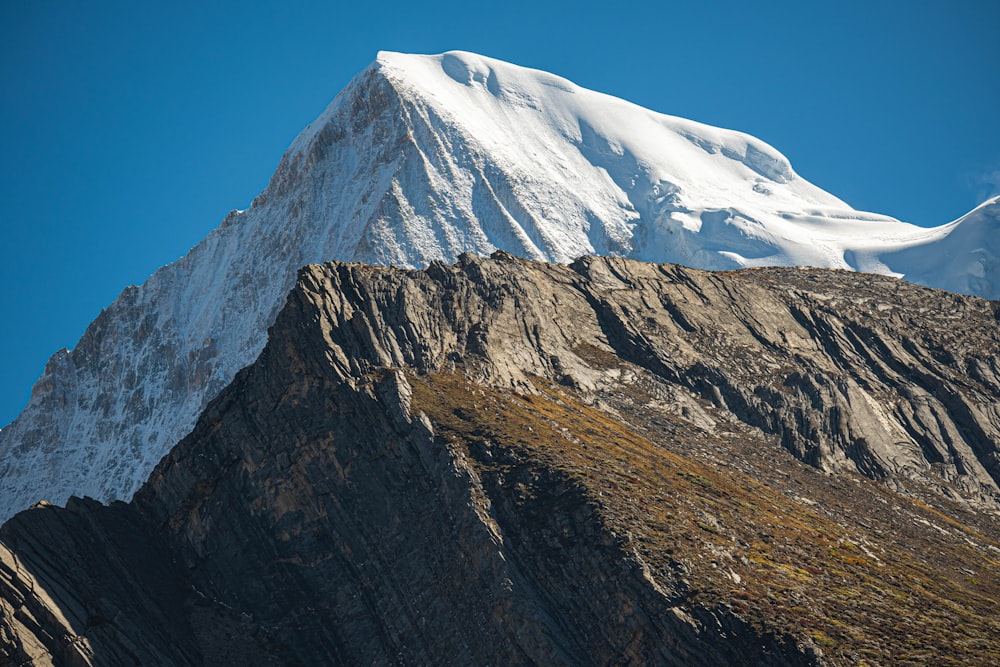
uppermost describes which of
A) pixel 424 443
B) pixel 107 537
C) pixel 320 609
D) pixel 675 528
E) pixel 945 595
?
pixel 107 537

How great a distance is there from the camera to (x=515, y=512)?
8044cm

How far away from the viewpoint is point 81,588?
78.6 meters

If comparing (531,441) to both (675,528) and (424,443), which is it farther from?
(675,528)

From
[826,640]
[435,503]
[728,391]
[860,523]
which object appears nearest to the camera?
[826,640]

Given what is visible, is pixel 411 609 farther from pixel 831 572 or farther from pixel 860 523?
pixel 860 523

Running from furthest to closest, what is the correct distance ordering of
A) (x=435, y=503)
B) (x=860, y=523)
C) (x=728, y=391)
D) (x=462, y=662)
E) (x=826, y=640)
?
1. (x=728, y=391)
2. (x=860, y=523)
3. (x=435, y=503)
4. (x=462, y=662)
5. (x=826, y=640)

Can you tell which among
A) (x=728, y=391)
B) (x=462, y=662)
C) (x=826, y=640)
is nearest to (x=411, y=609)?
(x=462, y=662)

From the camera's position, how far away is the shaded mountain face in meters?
73.4

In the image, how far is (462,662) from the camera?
75.1 m

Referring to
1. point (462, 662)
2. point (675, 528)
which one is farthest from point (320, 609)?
point (675, 528)

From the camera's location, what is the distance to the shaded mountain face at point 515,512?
73438 millimetres

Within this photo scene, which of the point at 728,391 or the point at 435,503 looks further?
the point at 728,391

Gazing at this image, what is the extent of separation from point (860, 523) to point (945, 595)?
14.0m

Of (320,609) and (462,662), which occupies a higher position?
(320,609)
